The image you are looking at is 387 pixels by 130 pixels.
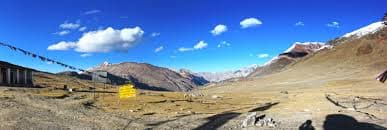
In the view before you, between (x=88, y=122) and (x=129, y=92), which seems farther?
(x=129, y=92)

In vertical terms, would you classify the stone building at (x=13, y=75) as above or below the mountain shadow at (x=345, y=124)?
above

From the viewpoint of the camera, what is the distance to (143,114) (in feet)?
137

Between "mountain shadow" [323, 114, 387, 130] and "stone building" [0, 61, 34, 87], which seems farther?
"stone building" [0, 61, 34, 87]

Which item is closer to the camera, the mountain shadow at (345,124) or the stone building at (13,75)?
the mountain shadow at (345,124)

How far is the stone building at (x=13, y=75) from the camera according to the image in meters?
78.4

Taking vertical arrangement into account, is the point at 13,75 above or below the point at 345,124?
above

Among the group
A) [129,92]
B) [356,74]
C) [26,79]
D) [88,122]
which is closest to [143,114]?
[129,92]

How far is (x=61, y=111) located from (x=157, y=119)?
21.9 feet

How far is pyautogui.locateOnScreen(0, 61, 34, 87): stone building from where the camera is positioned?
78438 mm

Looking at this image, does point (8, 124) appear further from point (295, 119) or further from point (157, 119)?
point (295, 119)

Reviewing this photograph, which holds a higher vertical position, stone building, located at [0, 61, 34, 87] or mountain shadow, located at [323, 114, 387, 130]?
stone building, located at [0, 61, 34, 87]

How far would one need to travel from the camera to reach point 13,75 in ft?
271

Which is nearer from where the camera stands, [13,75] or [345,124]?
[345,124]

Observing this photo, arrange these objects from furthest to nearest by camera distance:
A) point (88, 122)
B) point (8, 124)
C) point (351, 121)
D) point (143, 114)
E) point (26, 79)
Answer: point (26, 79) → point (143, 114) → point (351, 121) → point (88, 122) → point (8, 124)
